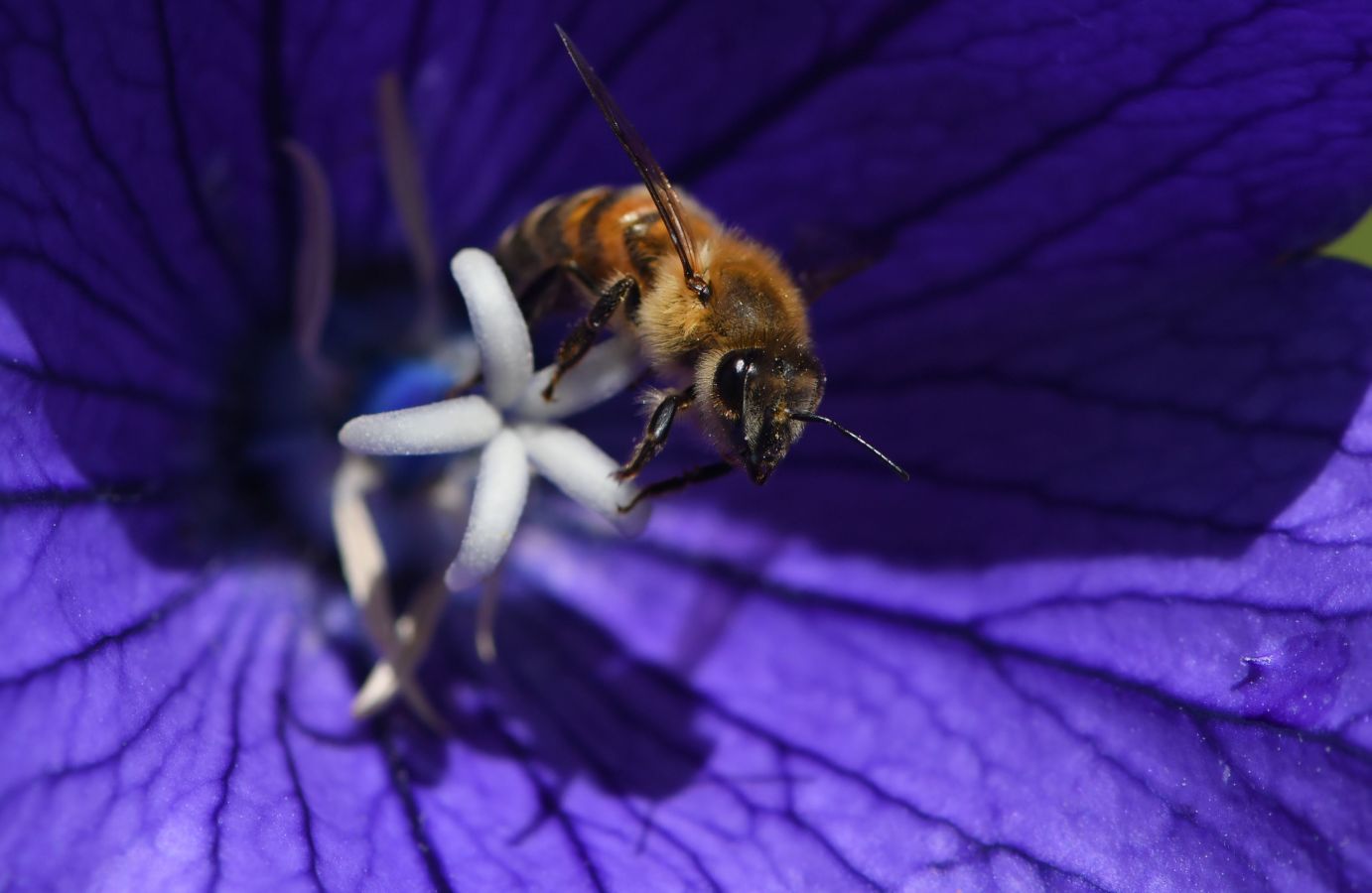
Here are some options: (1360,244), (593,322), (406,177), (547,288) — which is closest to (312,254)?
(406,177)

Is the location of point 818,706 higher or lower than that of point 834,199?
lower

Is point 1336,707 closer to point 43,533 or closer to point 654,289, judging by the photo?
point 654,289

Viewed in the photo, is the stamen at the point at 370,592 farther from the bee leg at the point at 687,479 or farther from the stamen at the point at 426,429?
the bee leg at the point at 687,479

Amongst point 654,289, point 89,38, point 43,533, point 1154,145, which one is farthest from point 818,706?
point 89,38

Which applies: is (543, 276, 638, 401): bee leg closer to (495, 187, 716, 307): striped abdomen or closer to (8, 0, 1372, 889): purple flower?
(495, 187, 716, 307): striped abdomen

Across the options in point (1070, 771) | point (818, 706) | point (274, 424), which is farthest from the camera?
point (274, 424)

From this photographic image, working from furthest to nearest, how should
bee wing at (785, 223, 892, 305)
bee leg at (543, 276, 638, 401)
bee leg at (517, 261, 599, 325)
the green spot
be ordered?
the green spot < bee wing at (785, 223, 892, 305) < bee leg at (517, 261, 599, 325) < bee leg at (543, 276, 638, 401)

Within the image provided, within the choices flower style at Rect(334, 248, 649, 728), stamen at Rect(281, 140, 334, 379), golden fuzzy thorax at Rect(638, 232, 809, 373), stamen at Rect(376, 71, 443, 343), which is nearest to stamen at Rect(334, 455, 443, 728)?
flower style at Rect(334, 248, 649, 728)
